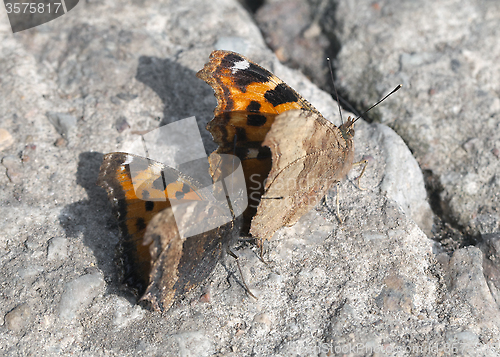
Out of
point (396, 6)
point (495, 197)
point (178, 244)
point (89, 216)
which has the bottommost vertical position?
point (89, 216)

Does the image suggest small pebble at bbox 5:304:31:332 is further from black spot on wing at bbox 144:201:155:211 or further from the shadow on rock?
black spot on wing at bbox 144:201:155:211

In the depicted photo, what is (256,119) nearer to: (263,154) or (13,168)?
(263,154)

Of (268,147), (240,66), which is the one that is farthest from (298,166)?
(240,66)

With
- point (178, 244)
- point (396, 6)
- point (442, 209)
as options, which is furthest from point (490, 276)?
point (396, 6)

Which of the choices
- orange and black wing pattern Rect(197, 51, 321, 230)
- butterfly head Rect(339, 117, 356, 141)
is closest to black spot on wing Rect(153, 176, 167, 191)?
orange and black wing pattern Rect(197, 51, 321, 230)

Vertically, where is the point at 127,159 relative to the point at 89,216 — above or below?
above

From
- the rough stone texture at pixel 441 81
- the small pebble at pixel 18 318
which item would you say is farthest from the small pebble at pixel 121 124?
the rough stone texture at pixel 441 81

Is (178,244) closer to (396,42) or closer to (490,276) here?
(490,276)

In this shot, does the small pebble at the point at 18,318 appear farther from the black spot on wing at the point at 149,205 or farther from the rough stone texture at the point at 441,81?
the rough stone texture at the point at 441,81
